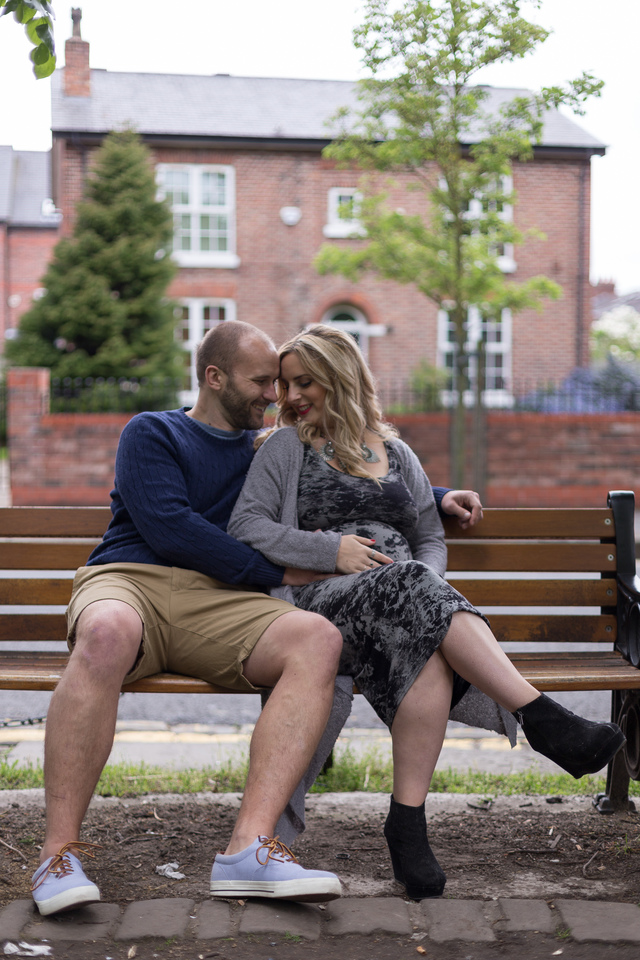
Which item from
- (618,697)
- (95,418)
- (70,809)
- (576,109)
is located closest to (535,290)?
(576,109)

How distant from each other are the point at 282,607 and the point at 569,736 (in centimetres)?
85

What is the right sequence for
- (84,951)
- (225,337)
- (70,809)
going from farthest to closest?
(225,337) < (70,809) < (84,951)

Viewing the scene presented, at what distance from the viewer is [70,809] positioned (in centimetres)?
236

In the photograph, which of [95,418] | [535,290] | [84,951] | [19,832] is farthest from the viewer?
[535,290]

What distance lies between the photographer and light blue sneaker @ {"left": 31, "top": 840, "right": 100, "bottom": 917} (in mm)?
2223

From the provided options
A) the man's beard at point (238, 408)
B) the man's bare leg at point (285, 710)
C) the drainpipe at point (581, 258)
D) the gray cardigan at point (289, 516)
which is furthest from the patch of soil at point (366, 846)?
the drainpipe at point (581, 258)

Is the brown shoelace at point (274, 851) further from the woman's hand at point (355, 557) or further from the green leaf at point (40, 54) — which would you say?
the green leaf at point (40, 54)

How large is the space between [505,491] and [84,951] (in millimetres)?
12596

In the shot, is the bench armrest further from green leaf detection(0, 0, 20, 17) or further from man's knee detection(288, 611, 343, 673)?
green leaf detection(0, 0, 20, 17)

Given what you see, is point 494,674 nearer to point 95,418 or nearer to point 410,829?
point 410,829

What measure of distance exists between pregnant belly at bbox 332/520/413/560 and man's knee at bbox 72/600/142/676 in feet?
2.64

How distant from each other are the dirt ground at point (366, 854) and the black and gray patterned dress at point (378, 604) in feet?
1.66

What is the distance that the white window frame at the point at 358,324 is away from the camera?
22.2 m

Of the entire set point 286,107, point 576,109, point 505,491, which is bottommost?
point 505,491
